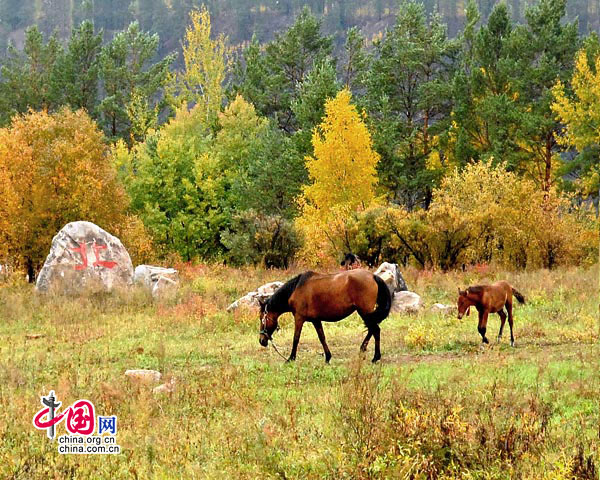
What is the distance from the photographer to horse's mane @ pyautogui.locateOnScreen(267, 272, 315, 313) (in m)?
13.2

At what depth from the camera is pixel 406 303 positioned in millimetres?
19797

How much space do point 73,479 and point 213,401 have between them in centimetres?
305

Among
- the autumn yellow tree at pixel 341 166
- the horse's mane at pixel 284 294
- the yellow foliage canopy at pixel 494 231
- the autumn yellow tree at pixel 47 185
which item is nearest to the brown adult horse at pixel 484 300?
the horse's mane at pixel 284 294

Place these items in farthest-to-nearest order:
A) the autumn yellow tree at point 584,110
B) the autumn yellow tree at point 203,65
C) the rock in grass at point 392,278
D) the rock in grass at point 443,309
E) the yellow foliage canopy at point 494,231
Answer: the autumn yellow tree at point 203,65 → the autumn yellow tree at point 584,110 → the yellow foliage canopy at point 494,231 → the rock in grass at point 392,278 → the rock in grass at point 443,309

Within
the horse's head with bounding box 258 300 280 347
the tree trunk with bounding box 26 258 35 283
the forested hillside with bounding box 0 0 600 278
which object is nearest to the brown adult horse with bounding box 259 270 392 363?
the horse's head with bounding box 258 300 280 347

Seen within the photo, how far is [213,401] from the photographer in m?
9.41

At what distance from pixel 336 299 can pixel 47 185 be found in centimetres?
2106

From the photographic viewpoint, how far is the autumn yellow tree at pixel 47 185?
95.3 feet

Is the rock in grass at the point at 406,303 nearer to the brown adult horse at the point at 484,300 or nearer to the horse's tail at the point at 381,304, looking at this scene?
the brown adult horse at the point at 484,300

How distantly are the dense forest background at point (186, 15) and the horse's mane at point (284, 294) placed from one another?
14295 centimetres

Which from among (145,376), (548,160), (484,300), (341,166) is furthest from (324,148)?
(145,376)

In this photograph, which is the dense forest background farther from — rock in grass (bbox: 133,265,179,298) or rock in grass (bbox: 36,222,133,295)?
rock in grass (bbox: 133,265,179,298)

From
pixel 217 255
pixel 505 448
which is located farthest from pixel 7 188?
pixel 505 448

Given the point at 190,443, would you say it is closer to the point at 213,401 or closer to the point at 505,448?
the point at 213,401
